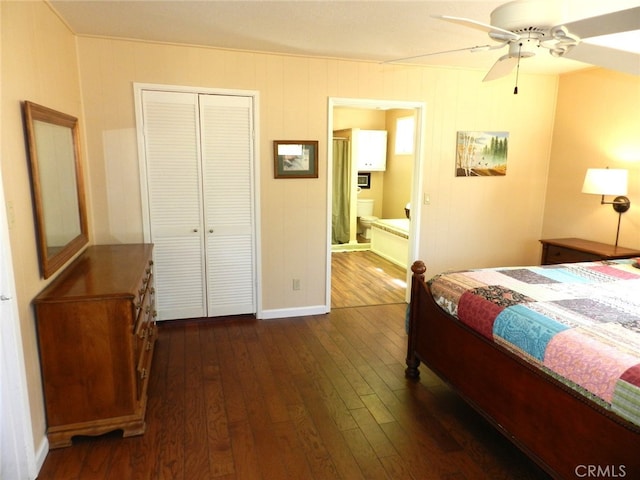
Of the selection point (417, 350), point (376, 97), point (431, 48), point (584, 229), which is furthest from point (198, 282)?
point (584, 229)

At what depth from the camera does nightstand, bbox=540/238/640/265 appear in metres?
3.57

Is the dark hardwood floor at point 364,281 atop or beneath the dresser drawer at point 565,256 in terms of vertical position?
beneath

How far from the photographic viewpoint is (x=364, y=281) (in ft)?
17.3

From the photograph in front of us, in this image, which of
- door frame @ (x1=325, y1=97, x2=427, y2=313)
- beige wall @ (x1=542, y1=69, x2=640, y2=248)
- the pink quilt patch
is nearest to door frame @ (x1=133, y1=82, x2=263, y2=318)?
door frame @ (x1=325, y1=97, x2=427, y2=313)

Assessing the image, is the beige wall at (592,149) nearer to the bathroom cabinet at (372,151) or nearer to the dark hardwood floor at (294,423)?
the dark hardwood floor at (294,423)

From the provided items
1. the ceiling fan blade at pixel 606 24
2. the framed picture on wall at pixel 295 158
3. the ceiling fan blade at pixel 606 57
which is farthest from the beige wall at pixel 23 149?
the ceiling fan blade at pixel 606 57

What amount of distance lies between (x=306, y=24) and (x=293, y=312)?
2.51m

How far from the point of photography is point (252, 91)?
11.9 feet

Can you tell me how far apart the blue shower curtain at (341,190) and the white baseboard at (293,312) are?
124 inches

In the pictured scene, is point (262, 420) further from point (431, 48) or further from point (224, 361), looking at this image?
point (431, 48)

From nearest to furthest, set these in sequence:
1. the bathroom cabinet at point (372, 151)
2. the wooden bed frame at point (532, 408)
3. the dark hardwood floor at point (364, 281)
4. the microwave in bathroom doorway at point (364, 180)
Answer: the wooden bed frame at point (532, 408) < the dark hardwood floor at point (364, 281) < the bathroom cabinet at point (372, 151) < the microwave in bathroom doorway at point (364, 180)

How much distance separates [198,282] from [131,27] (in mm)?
2103

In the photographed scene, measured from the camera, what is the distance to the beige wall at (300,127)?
3219 millimetres

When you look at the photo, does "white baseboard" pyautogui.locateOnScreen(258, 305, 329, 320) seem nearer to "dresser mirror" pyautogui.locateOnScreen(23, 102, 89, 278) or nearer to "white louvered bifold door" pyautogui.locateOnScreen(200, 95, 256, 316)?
"white louvered bifold door" pyautogui.locateOnScreen(200, 95, 256, 316)
